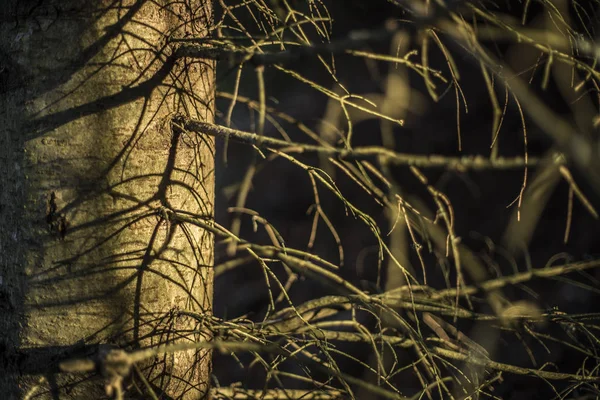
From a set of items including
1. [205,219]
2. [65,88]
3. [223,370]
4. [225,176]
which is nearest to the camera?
[65,88]

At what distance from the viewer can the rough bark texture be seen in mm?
1003

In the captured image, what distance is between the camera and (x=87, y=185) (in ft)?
3.33

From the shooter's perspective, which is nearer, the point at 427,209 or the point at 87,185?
the point at 87,185

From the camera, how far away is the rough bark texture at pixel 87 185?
100 centimetres

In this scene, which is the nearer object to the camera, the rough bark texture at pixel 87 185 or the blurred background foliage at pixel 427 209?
the rough bark texture at pixel 87 185

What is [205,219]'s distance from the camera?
113 centimetres

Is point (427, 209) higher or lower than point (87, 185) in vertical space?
lower

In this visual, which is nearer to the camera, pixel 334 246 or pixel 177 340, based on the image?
pixel 177 340

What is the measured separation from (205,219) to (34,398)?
17.9 inches

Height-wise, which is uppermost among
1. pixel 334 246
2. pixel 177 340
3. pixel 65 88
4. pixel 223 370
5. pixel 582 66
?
pixel 65 88

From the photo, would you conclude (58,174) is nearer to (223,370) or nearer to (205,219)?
(205,219)

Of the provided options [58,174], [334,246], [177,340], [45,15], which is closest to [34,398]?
[177,340]

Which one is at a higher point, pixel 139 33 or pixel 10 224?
pixel 139 33

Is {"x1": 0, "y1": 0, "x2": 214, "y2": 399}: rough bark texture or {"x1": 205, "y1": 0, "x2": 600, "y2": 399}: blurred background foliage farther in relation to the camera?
{"x1": 205, "y1": 0, "x2": 600, "y2": 399}: blurred background foliage
